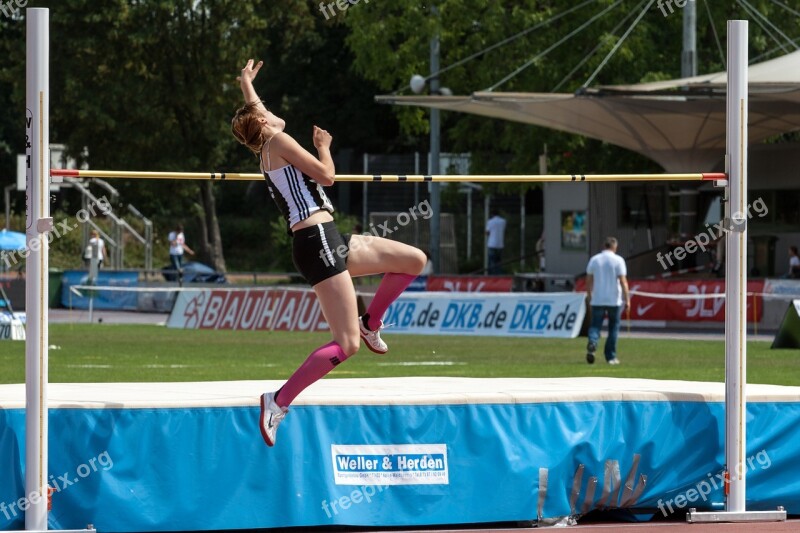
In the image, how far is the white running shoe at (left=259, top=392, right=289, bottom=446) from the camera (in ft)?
26.0

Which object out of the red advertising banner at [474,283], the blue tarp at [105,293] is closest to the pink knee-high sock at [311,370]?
the red advertising banner at [474,283]

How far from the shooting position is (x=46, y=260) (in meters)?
7.85

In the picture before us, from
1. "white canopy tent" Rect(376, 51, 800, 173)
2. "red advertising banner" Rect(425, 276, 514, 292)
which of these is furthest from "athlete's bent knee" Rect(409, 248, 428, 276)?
"red advertising banner" Rect(425, 276, 514, 292)

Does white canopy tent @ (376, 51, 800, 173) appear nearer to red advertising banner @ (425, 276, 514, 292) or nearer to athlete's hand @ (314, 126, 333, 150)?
red advertising banner @ (425, 276, 514, 292)

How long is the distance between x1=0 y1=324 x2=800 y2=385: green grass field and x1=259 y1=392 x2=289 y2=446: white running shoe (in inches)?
384

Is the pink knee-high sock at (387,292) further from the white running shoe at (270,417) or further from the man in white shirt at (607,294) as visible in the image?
the man in white shirt at (607,294)

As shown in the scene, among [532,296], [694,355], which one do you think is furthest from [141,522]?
[532,296]

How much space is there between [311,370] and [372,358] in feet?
48.3

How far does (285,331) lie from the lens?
29.8 metres

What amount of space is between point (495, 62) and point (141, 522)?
31.7m

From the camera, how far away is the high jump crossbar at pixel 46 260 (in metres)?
7.77

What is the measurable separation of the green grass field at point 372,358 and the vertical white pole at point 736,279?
8.49 metres

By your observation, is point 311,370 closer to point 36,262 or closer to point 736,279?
point 36,262

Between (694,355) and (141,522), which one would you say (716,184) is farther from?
(694,355)
